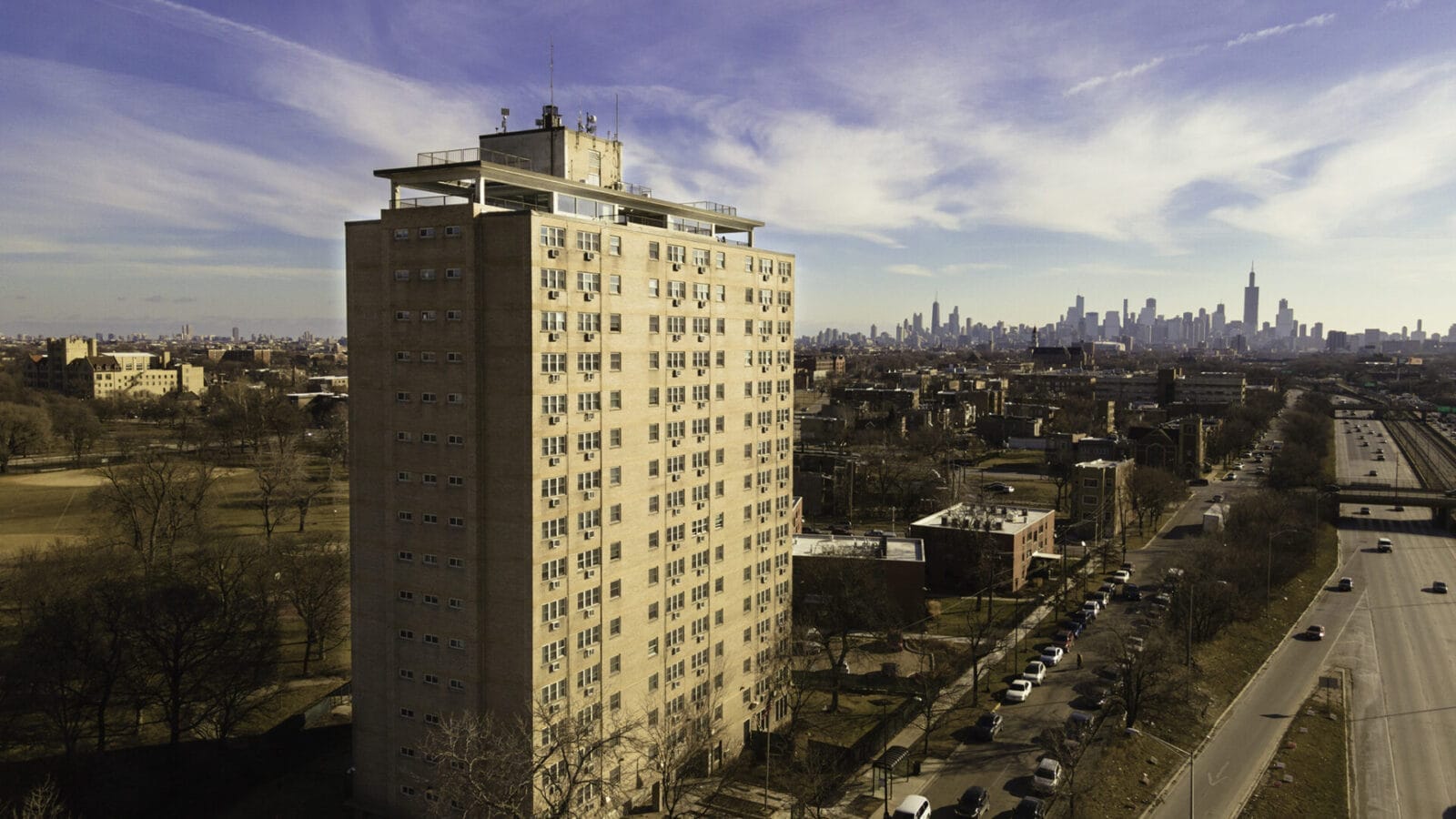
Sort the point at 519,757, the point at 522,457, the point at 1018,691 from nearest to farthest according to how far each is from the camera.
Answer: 1. the point at 519,757
2. the point at 522,457
3. the point at 1018,691

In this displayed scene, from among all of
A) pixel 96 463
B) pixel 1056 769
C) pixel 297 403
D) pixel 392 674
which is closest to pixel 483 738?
pixel 392 674

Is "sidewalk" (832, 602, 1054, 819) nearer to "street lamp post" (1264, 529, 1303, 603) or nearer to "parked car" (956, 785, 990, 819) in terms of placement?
"parked car" (956, 785, 990, 819)

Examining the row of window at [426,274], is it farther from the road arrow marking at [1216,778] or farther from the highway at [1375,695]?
the road arrow marking at [1216,778]

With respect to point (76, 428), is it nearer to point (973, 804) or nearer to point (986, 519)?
A: point (986, 519)

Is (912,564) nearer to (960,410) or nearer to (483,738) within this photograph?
(483,738)

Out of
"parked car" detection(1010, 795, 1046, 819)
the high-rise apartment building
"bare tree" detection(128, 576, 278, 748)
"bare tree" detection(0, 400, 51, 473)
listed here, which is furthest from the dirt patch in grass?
"bare tree" detection(0, 400, 51, 473)

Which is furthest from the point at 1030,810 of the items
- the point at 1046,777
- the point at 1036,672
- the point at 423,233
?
the point at 423,233

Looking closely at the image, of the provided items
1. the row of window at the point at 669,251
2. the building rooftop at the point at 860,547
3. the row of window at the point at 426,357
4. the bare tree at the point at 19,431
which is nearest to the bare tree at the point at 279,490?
the building rooftop at the point at 860,547
